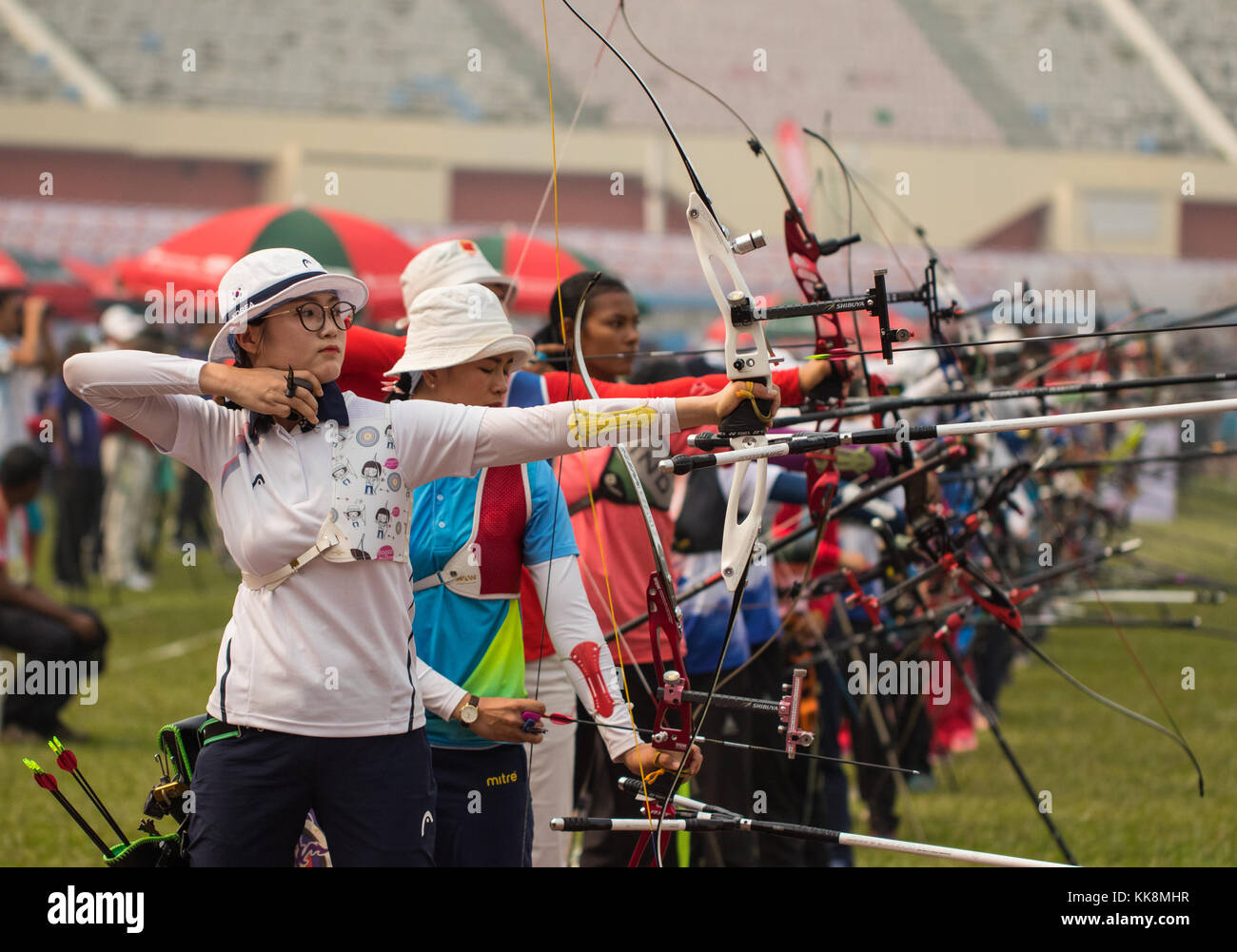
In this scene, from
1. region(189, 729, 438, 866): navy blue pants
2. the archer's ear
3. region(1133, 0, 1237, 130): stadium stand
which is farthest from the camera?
region(1133, 0, 1237, 130): stadium stand

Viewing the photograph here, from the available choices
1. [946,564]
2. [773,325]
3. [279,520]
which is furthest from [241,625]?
[773,325]

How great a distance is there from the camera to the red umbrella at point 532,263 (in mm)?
8375

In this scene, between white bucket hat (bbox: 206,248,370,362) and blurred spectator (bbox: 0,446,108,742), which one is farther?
blurred spectator (bbox: 0,446,108,742)

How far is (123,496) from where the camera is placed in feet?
38.4

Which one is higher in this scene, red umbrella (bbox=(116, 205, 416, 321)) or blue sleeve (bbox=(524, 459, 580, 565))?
red umbrella (bbox=(116, 205, 416, 321))

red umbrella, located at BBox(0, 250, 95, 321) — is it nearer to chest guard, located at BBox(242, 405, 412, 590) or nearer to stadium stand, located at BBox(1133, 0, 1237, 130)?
chest guard, located at BBox(242, 405, 412, 590)

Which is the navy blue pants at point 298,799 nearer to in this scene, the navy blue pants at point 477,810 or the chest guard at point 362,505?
the chest guard at point 362,505

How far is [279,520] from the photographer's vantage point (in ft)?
7.84

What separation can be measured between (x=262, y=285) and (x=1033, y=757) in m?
5.04

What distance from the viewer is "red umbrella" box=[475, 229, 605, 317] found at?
8.38 m

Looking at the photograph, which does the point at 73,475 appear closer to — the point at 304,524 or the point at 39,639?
the point at 39,639

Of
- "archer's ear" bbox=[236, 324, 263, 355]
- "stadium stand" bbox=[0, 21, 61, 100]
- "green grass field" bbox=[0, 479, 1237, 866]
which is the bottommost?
"green grass field" bbox=[0, 479, 1237, 866]

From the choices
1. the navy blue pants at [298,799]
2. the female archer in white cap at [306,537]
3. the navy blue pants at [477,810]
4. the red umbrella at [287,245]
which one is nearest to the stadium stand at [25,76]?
the red umbrella at [287,245]

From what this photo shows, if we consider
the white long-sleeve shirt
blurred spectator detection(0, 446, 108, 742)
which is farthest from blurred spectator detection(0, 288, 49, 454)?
the white long-sleeve shirt
